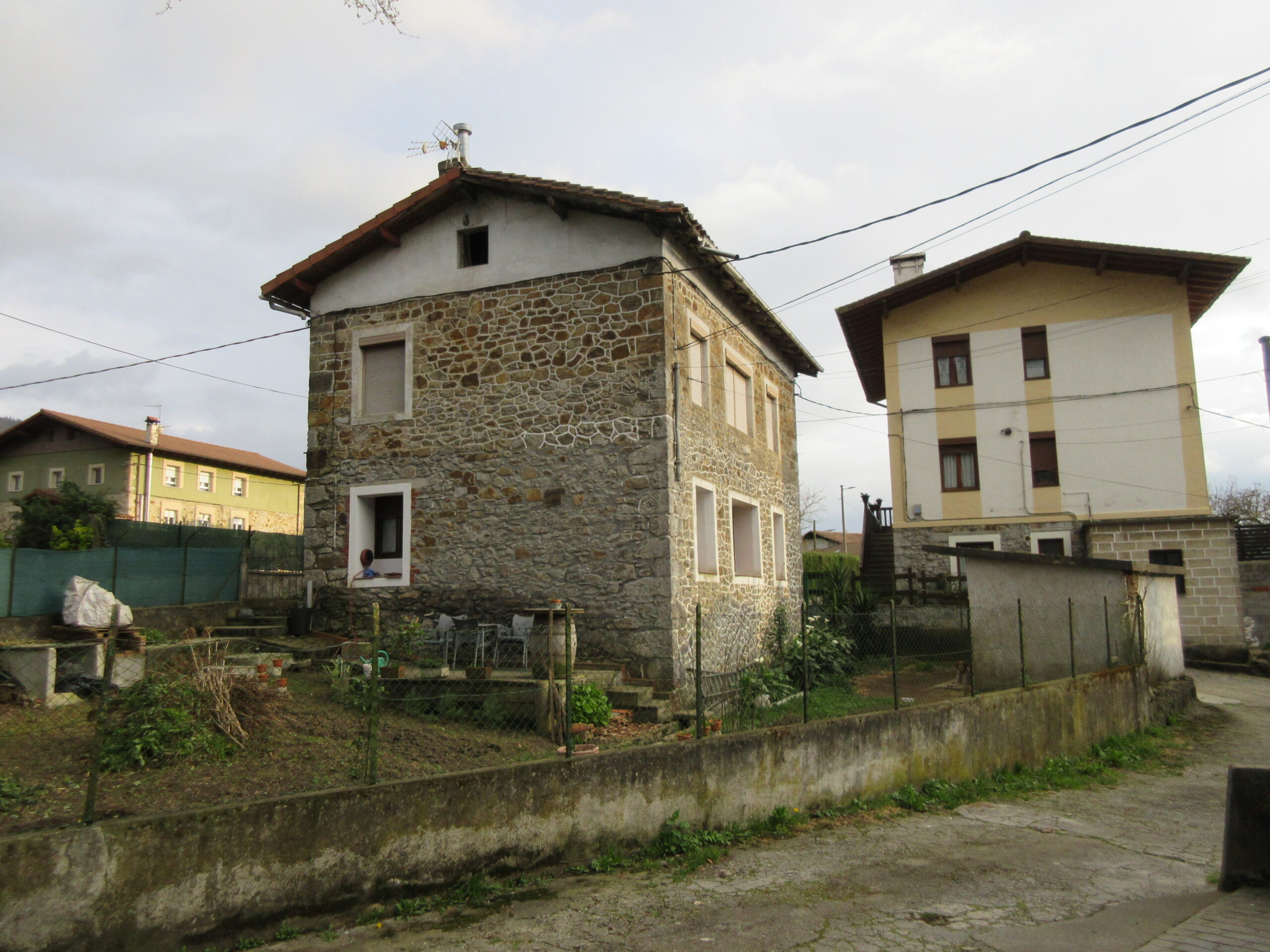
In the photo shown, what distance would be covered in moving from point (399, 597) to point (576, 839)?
6924mm

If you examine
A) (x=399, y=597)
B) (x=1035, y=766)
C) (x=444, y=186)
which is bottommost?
(x=1035, y=766)

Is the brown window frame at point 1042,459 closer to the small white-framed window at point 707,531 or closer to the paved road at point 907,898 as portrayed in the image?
the small white-framed window at point 707,531

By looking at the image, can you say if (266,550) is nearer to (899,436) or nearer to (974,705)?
(974,705)

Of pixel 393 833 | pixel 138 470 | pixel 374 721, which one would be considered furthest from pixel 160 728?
pixel 138 470

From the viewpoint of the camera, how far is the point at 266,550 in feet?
50.4

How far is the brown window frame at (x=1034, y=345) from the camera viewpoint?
21531mm

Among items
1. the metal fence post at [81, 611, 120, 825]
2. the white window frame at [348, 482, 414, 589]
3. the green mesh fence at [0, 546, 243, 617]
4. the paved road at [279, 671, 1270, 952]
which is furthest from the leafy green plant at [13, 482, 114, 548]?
the paved road at [279, 671, 1270, 952]

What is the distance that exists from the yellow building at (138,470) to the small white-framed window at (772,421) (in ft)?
76.4

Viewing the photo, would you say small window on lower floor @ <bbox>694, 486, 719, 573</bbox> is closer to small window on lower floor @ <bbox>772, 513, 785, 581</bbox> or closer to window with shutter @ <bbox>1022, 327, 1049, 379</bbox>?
small window on lower floor @ <bbox>772, 513, 785, 581</bbox>

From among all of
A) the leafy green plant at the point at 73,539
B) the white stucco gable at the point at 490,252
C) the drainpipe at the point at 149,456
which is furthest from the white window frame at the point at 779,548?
the drainpipe at the point at 149,456

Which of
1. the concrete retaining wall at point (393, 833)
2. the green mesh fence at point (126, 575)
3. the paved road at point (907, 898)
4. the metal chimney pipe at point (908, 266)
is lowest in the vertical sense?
the paved road at point (907, 898)

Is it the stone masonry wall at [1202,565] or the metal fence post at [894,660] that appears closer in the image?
the metal fence post at [894,660]

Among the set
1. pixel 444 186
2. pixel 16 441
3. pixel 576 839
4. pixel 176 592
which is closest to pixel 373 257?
pixel 444 186

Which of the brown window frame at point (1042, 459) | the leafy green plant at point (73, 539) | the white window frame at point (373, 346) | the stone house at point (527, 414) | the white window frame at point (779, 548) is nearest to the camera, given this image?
the stone house at point (527, 414)
